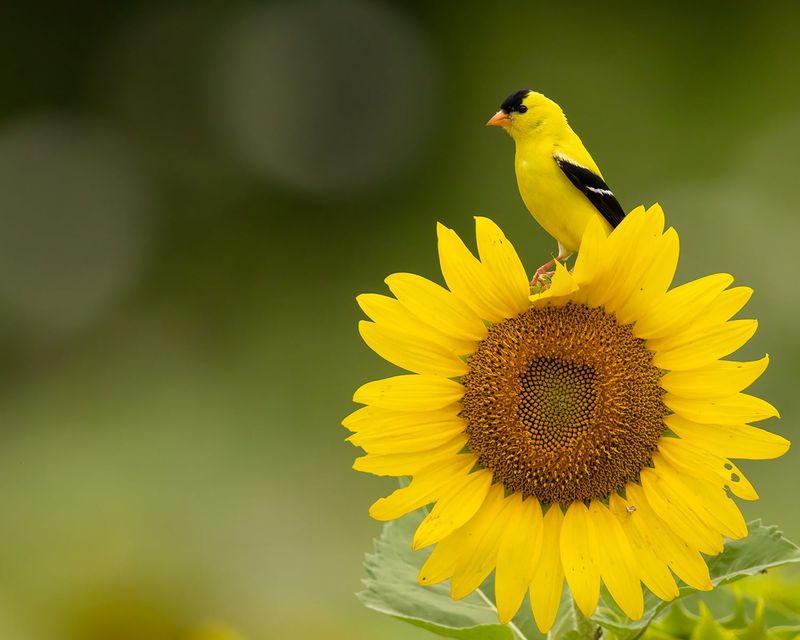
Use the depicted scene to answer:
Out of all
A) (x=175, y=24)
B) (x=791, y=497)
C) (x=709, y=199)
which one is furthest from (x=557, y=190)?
(x=175, y=24)

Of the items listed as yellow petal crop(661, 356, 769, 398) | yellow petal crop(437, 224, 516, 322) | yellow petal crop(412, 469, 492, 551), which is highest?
yellow petal crop(437, 224, 516, 322)

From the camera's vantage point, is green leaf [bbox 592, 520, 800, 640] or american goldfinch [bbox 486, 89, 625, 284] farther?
american goldfinch [bbox 486, 89, 625, 284]

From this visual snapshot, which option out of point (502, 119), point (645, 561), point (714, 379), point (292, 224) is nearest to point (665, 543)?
point (645, 561)

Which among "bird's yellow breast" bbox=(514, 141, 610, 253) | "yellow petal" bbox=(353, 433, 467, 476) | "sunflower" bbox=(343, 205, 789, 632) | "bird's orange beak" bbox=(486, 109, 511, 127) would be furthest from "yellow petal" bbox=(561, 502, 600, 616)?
"bird's orange beak" bbox=(486, 109, 511, 127)

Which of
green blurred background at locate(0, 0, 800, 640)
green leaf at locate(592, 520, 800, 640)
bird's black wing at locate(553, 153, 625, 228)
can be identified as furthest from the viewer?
green blurred background at locate(0, 0, 800, 640)

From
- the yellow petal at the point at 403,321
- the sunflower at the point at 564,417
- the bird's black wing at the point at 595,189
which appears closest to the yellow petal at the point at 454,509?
the sunflower at the point at 564,417

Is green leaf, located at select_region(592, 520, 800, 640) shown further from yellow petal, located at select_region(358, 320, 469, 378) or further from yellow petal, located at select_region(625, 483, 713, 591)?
yellow petal, located at select_region(358, 320, 469, 378)

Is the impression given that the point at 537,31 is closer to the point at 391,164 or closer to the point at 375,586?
the point at 391,164

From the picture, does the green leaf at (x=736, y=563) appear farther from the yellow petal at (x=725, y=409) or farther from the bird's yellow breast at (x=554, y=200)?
the bird's yellow breast at (x=554, y=200)
